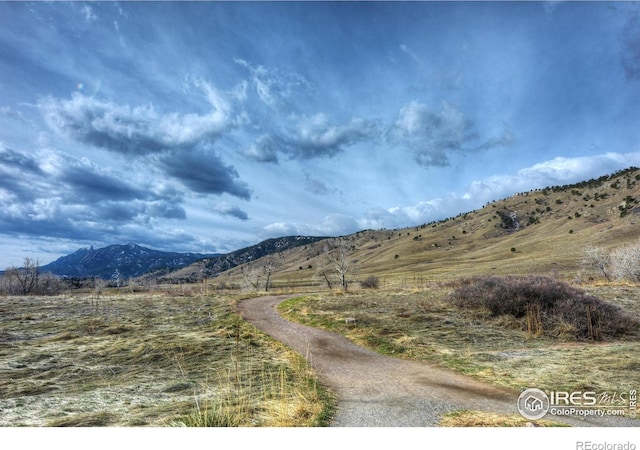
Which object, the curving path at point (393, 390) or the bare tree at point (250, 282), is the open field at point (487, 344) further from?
the bare tree at point (250, 282)

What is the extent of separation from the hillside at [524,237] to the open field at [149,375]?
149 ft

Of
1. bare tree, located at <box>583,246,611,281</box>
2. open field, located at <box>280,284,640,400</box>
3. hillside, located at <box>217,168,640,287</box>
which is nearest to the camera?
open field, located at <box>280,284,640,400</box>

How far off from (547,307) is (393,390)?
56.5 feet

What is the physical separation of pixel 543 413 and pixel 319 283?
118243 millimetres

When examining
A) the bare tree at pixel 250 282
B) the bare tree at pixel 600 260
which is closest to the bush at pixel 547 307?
the bare tree at pixel 600 260

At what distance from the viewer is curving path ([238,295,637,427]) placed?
7902 mm

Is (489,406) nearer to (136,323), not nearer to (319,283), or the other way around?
(136,323)

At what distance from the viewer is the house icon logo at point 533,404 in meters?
7.87

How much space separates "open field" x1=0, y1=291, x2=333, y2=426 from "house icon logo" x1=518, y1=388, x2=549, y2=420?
172 inches

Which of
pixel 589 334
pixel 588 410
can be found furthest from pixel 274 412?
pixel 589 334

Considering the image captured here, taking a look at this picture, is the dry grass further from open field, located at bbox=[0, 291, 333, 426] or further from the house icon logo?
open field, located at bbox=[0, 291, 333, 426]

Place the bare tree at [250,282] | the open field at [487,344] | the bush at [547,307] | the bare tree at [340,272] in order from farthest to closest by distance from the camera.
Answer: the bare tree at [250,282], the bare tree at [340,272], the bush at [547,307], the open field at [487,344]

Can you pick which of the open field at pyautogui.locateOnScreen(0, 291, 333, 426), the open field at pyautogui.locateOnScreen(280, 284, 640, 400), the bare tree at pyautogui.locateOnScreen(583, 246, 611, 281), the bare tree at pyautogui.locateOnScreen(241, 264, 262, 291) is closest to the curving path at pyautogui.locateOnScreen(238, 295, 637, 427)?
the open field at pyautogui.locateOnScreen(0, 291, 333, 426)

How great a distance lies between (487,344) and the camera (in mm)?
17203
